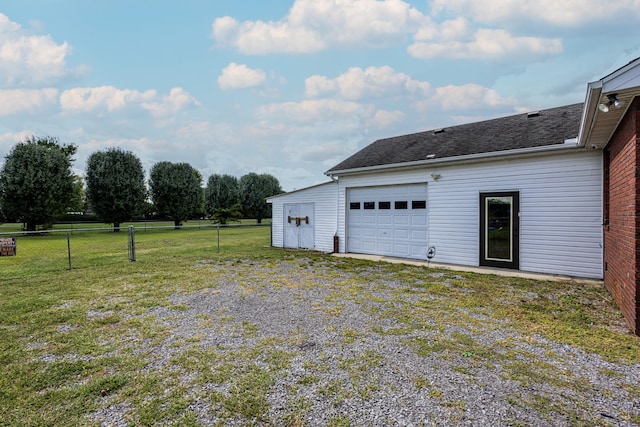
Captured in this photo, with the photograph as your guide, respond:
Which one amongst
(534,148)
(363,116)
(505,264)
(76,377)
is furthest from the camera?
(363,116)

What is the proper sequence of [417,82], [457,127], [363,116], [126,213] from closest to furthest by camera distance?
[457,127]
[417,82]
[363,116]
[126,213]

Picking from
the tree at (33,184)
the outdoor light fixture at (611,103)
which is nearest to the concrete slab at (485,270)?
the outdoor light fixture at (611,103)

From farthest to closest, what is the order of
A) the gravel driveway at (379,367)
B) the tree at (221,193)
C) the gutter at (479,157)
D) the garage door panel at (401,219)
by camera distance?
the tree at (221,193)
the garage door panel at (401,219)
the gutter at (479,157)
the gravel driveway at (379,367)

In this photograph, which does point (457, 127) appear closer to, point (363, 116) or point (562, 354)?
point (363, 116)

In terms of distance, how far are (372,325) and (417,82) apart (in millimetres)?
13649

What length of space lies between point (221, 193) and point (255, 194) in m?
3.96

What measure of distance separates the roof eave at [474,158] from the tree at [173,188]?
2272cm

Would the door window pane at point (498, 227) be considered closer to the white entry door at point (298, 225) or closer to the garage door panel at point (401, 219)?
the garage door panel at point (401, 219)

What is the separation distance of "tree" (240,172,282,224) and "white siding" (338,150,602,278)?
28040mm

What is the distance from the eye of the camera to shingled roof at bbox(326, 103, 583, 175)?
309 inches

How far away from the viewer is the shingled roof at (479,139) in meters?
7.84

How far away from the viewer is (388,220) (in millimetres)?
10547

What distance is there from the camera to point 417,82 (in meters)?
14.6

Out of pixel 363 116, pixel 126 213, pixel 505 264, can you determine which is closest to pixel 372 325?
pixel 505 264
